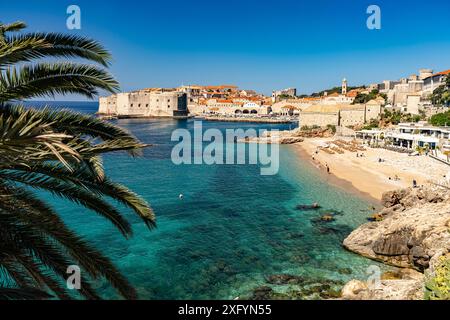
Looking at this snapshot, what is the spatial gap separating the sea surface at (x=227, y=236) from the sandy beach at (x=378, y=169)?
246 centimetres

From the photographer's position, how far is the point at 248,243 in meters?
13.8

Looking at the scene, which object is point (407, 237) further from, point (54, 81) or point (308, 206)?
point (54, 81)

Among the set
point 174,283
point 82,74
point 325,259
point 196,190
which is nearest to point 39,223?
point 82,74

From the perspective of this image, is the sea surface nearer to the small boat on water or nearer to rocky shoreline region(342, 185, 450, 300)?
the small boat on water

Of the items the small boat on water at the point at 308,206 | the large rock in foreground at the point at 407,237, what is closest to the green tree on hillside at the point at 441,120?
the small boat on water at the point at 308,206

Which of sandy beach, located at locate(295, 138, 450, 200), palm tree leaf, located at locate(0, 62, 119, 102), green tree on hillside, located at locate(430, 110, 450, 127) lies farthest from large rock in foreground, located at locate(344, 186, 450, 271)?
green tree on hillside, located at locate(430, 110, 450, 127)

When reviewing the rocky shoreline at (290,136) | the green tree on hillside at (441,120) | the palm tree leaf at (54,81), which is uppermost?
the green tree on hillside at (441,120)

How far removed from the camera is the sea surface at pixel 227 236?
1081cm

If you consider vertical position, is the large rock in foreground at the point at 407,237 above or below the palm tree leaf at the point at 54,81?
below

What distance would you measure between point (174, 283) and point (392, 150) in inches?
1195

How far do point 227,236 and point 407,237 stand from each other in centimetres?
633

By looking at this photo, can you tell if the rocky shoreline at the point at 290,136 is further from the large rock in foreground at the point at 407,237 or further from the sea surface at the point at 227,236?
the large rock in foreground at the point at 407,237

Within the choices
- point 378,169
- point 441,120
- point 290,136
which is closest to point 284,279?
point 378,169

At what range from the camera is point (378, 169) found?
27.8 metres
